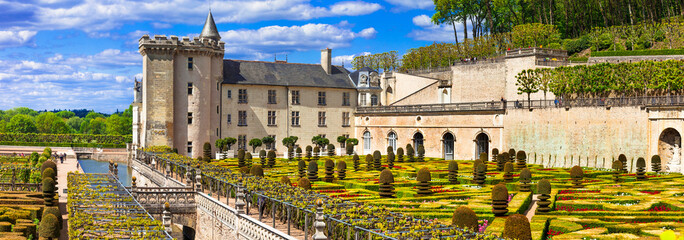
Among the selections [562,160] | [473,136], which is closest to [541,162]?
[562,160]

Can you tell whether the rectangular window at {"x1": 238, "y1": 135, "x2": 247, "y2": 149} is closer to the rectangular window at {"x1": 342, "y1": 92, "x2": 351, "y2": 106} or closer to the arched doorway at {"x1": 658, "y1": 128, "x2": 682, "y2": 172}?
the rectangular window at {"x1": 342, "y1": 92, "x2": 351, "y2": 106}

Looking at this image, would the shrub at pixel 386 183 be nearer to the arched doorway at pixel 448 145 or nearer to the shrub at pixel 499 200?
the shrub at pixel 499 200

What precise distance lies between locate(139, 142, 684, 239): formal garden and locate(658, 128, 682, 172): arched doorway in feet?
5.20

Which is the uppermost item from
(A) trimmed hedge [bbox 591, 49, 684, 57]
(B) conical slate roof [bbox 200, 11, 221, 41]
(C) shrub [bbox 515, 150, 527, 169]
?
(B) conical slate roof [bbox 200, 11, 221, 41]

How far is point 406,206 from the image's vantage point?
86.8ft

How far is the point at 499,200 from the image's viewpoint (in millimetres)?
23719

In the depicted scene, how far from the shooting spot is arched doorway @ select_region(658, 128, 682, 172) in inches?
1591

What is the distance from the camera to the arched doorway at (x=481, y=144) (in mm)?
53400

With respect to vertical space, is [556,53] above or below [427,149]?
above

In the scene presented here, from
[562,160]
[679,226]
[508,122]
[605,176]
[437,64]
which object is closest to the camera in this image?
[679,226]

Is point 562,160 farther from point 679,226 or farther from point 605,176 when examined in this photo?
point 679,226

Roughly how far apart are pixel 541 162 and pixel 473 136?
22.1 feet

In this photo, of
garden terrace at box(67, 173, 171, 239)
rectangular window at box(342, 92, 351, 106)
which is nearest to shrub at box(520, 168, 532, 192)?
garden terrace at box(67, 173, 171, 239)

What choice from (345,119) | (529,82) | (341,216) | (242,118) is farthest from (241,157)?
(341,216)
